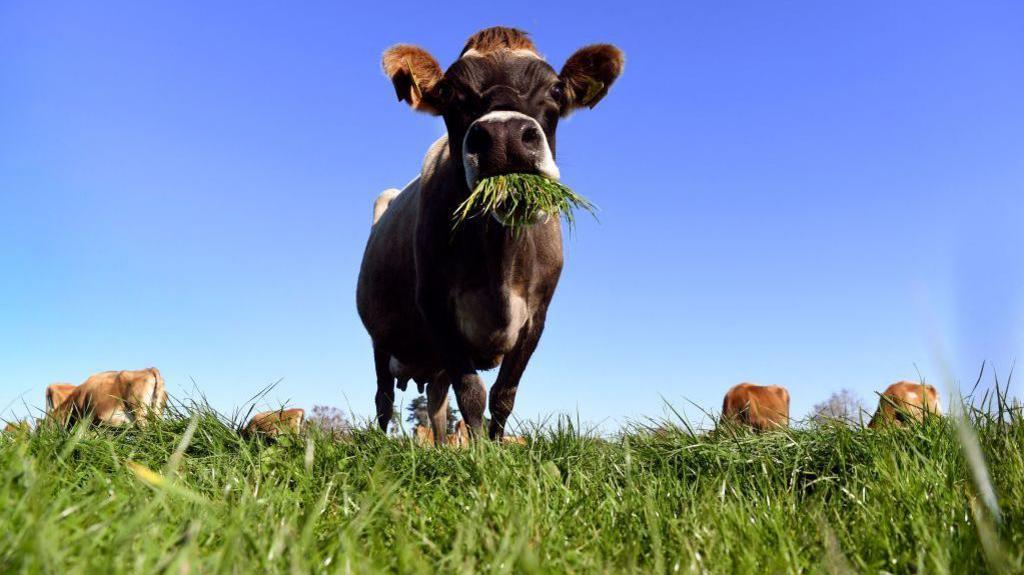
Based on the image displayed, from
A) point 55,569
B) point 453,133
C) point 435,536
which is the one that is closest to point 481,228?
point 453,133

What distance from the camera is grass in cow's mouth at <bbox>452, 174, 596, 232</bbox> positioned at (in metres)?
5.43

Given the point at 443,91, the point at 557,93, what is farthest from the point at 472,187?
the point at 557,93

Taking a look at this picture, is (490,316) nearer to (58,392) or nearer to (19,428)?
(19,428)

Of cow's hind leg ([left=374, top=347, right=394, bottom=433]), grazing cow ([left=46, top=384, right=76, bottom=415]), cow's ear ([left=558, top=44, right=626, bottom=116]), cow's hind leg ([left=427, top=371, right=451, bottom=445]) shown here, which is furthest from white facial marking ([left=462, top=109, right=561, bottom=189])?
grazing cow ([left=46, top=384, right=76, bottom=415])

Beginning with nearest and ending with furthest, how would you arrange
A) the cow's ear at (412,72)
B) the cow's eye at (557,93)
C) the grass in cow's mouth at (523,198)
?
the grass in cow's mouth at (523,198)
the cow's eye at (557,93)
the cow's ear at (412,72)

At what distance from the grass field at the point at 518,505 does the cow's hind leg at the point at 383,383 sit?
15.9 ft

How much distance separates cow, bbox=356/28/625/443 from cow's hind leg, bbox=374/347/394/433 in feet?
8.07

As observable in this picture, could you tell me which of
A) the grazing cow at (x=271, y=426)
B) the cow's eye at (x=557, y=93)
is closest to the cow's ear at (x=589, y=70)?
the cow's eye at (x=557, y=93)

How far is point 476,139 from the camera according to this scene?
5652mm

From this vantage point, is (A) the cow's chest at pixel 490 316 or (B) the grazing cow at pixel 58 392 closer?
(A) the cow's chest at pixel 490 316

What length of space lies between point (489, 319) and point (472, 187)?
1304mm

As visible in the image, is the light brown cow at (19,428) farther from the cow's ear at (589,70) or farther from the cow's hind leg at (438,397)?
the cow's hind leg at (438,397)

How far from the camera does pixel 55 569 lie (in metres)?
1.71

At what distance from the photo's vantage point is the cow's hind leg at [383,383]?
962 cm
